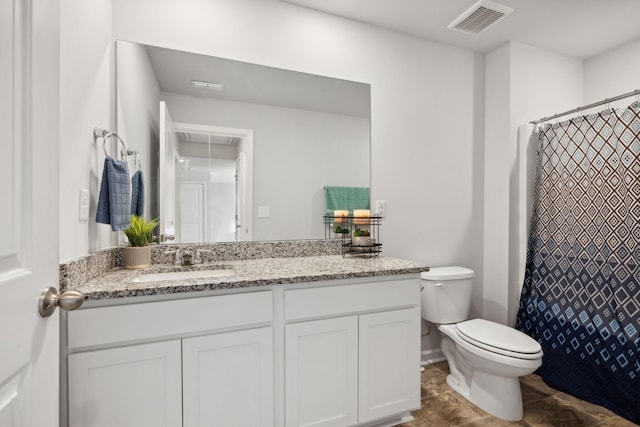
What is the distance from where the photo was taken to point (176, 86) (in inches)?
69.6

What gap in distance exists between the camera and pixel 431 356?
2418 millimetres

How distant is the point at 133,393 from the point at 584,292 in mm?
2513

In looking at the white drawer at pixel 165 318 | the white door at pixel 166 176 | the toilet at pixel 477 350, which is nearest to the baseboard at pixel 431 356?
the toilet at pixel 477 350

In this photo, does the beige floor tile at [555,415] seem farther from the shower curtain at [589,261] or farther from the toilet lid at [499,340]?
the toilet lid at [499,340]

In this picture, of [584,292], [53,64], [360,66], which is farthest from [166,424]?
[584,292]

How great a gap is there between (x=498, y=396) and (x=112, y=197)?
87.6 inches

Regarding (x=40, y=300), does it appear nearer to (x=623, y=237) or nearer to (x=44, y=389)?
(x=44, y=389)

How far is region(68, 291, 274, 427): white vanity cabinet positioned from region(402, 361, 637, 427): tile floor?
965 millimetres

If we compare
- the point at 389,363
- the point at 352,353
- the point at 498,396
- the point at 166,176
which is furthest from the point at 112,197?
the point at 498,396

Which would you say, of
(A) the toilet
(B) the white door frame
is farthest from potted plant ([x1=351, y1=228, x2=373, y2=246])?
(B) the white door frame

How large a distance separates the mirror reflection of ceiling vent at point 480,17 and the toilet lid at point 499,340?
1.96 meters

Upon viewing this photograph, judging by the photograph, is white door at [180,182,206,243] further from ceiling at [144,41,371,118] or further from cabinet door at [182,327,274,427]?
cabinet door at [182,327,274,427]

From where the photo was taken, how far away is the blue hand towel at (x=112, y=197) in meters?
1.37

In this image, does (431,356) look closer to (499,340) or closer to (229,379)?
(499,340)
